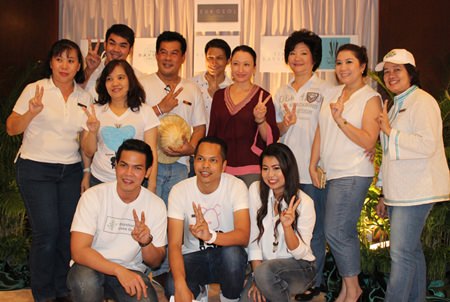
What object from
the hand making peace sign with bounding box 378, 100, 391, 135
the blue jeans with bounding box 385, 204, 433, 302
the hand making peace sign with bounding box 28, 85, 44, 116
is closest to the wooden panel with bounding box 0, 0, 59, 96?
the hand making peace sign with bounding box 28, 85, 44, 116

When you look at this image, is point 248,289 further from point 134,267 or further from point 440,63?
point 440,63

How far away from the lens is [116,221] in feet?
9.78

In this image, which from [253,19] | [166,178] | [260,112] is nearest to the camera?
[260,112]

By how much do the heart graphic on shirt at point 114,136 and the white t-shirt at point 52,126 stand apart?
0.57 ft

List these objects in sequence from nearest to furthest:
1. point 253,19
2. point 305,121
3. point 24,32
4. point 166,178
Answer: point 305,121 < point 166,178 < point 24,32 < point 253,19

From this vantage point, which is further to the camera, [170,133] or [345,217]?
[170,133]

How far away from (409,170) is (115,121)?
5.55ft

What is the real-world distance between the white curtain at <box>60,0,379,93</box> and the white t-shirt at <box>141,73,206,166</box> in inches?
92.6

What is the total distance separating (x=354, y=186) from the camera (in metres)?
3.34

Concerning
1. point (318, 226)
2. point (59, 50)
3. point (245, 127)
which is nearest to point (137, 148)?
point (245, 127)

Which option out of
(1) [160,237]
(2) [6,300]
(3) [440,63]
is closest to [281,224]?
(1) [160,237]

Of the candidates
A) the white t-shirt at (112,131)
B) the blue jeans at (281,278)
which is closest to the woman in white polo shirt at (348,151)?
the blue jeans at (281,278)

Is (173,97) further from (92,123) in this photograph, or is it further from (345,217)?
(345,217)

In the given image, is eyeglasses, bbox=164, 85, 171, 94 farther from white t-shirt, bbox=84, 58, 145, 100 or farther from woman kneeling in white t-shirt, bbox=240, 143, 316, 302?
woman kneeling in white t-shirt, bbox=240, 143, 316, 302
